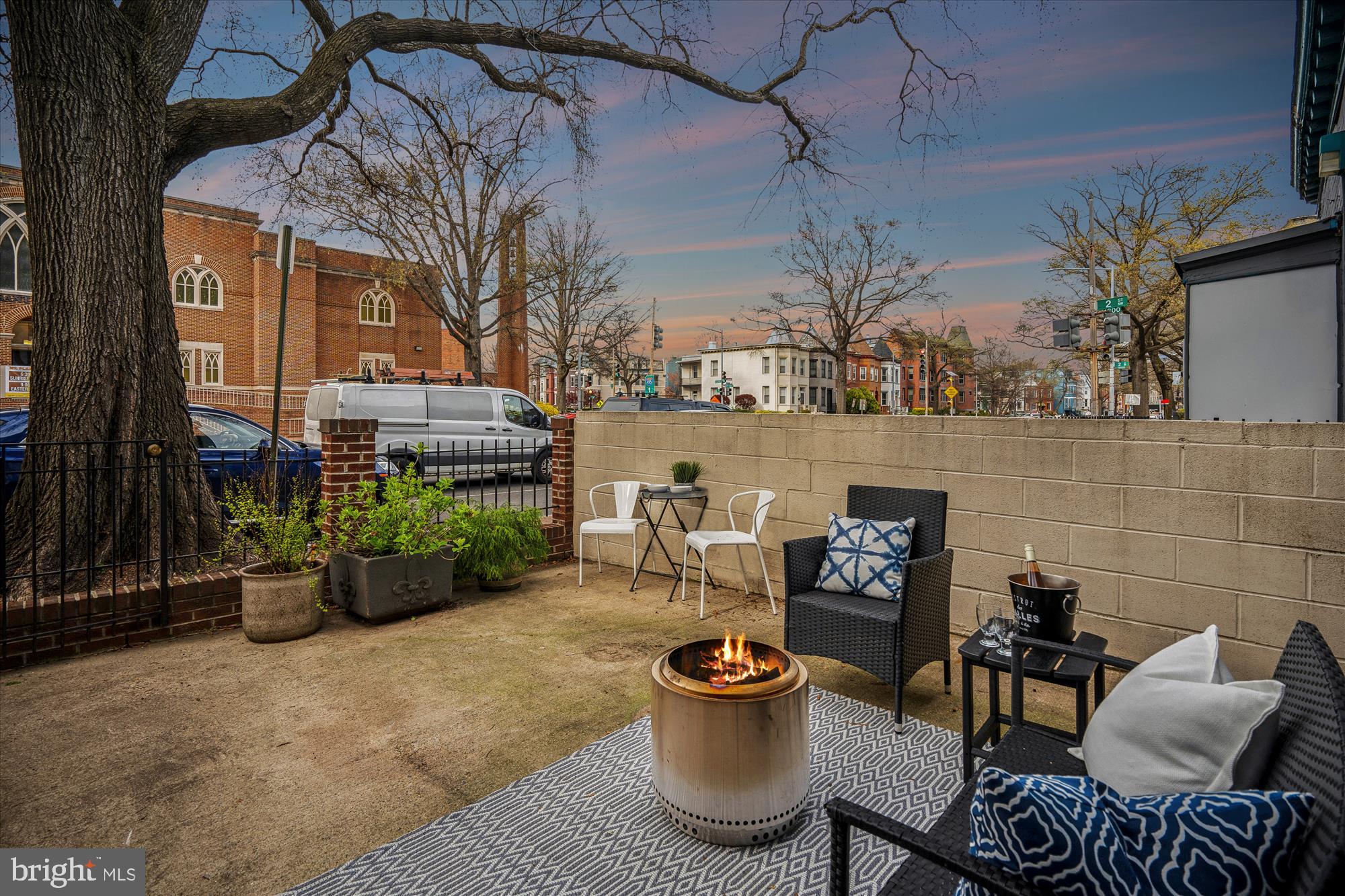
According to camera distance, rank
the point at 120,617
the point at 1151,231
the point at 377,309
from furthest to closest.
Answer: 1. the point at 377,309
2. the point at 1151,231
3. the point at 120,617

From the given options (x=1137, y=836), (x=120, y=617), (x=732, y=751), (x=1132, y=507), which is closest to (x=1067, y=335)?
(x=1132, y=507)

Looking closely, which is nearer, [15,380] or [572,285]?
[15,380]

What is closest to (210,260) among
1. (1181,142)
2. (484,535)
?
(484,535)

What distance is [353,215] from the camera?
57.5 ft

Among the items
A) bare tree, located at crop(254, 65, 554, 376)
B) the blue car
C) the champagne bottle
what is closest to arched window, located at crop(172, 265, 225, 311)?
bare tree, located at crop(254, 65, 554, 376)

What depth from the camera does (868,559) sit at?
3439mm

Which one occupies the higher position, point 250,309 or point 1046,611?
point 250,309

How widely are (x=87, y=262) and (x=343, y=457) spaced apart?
7.16 feet

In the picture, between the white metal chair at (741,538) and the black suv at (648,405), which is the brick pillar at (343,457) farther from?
the black suv at (648,405)

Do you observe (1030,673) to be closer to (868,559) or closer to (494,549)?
(868,559)

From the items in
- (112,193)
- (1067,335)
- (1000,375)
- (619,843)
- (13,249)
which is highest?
(13,249)

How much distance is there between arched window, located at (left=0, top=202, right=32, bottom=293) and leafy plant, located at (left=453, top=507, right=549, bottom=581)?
2497cm

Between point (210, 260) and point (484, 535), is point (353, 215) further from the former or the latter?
point (484, 535)

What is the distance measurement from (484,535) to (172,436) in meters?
2.46
